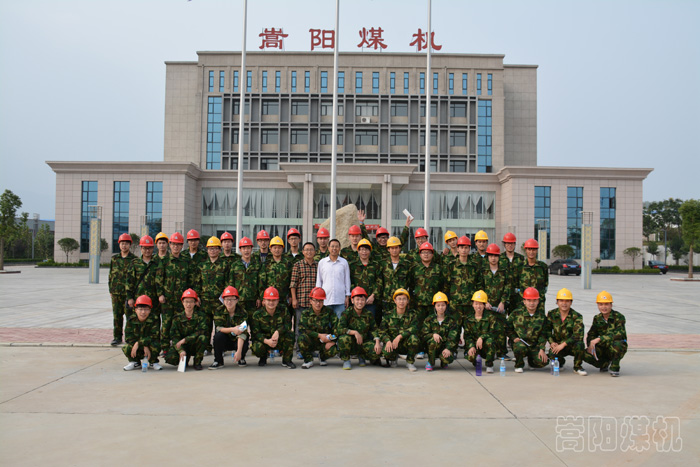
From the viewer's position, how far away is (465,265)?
6840 mm

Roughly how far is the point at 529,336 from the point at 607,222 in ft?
119

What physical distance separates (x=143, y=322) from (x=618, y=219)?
3909 cm

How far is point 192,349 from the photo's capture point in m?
6.20

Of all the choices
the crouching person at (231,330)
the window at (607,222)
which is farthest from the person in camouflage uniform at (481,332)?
the window at (607,222)

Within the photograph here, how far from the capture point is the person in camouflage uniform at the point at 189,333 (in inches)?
241

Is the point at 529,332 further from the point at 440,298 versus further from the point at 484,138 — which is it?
the point at 484,138

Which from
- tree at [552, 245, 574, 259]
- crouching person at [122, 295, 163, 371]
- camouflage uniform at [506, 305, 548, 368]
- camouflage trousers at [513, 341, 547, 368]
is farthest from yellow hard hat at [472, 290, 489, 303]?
tree at [552, 245, 574, 259]

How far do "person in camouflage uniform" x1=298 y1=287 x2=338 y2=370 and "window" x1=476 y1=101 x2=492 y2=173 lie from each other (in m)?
41.0

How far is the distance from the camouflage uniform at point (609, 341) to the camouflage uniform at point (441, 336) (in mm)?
1504

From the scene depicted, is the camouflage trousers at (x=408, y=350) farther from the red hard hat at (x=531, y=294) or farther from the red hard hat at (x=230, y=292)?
the red hard hat at (x=230, y=292)

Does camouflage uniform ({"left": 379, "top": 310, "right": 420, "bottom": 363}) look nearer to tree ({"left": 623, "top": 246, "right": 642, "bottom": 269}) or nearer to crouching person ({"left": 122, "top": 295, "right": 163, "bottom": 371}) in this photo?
crouching person ({"left": 122, "top": 295, "right": 163, "bottom": 371})

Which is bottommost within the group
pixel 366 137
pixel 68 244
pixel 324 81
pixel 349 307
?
pixel 349 307

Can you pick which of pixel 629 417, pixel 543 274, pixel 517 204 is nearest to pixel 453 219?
pixel 517 204

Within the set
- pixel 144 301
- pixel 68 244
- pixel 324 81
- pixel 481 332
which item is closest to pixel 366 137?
pixel 324 81
